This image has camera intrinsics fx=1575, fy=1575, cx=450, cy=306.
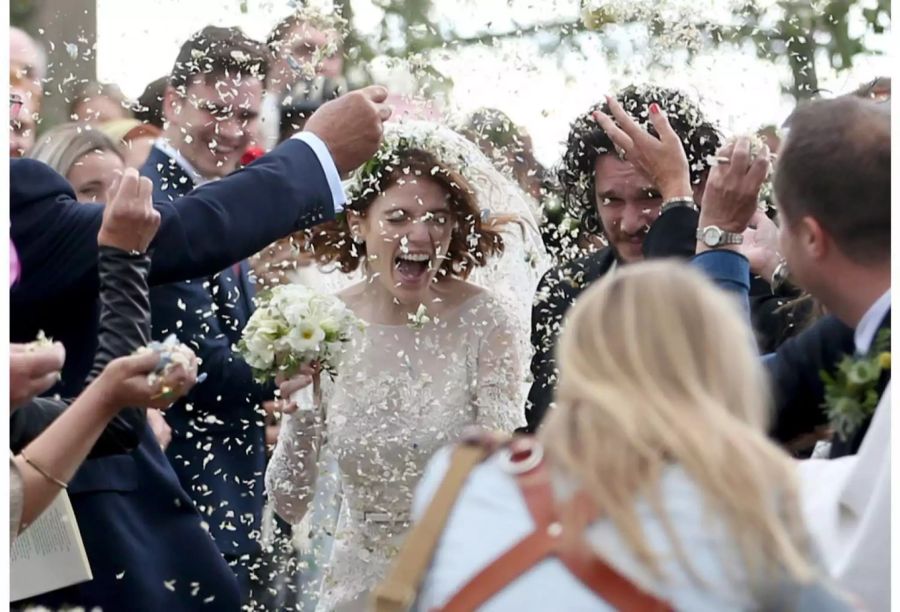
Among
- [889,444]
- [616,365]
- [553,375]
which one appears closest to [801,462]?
[889,444]

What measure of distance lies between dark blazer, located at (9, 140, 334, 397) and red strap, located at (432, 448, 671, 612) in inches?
71.8

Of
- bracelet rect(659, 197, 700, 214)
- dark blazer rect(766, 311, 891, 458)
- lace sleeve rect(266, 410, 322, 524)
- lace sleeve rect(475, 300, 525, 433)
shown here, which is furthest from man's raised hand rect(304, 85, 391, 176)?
dark blazer rect(766, 311, 891, 458)

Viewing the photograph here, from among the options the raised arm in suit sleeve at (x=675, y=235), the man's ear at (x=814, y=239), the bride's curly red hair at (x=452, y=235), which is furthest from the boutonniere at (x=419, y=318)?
the man's ear at (x=814, y=239)

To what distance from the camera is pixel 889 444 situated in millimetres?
2754

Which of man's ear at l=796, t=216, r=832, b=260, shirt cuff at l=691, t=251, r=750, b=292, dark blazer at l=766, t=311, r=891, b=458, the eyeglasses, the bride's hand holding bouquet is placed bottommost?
the bride's hand holding bouquet

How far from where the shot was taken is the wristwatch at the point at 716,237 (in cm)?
383

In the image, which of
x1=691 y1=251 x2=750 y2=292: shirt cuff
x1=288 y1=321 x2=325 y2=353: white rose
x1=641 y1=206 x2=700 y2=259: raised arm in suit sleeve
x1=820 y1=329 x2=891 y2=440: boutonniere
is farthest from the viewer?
x1=288 y1=321 x2=325 y2=353: white rose

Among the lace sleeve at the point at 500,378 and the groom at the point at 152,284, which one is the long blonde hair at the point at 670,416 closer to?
the groom at the point at 152,284

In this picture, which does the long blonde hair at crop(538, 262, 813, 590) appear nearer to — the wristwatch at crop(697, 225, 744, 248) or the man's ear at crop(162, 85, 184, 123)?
the wristwatch at crop(697, 225, 744, 248)

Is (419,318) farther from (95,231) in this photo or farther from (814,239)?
(814,239)

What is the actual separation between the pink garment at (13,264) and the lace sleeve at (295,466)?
1520 millimetres

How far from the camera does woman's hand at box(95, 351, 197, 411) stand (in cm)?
333

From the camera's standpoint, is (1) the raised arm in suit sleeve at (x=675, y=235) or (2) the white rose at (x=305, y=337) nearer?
(1) the raised arm in suit sleeve at (x=675, y=235)

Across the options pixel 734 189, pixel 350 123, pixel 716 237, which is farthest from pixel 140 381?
pixel 734 189
